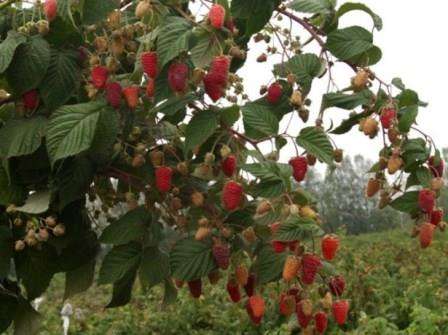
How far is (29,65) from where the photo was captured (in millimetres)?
1338

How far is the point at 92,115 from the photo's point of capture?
1.29 metres

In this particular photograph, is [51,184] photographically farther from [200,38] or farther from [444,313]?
[444,313]

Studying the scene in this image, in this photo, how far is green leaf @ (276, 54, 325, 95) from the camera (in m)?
1.35

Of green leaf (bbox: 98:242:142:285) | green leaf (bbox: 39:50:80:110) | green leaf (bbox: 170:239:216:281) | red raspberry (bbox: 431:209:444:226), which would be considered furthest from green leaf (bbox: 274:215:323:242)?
green leaf (bbox: 39:50:80:110)

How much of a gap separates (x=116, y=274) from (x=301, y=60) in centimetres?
57

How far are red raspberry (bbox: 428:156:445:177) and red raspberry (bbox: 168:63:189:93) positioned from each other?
481 mm

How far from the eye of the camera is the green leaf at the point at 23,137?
1.34 m

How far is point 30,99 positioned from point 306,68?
21.5 inches

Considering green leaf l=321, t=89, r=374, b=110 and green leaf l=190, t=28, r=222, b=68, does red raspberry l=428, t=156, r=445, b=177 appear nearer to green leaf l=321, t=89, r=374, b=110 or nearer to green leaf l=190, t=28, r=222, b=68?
green leaf l=321, t=89, r=374, b=110

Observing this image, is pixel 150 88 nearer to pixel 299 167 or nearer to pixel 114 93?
pixel 114 93

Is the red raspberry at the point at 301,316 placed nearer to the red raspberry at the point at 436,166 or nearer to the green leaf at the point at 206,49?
the red raspberry at the point at 436,166

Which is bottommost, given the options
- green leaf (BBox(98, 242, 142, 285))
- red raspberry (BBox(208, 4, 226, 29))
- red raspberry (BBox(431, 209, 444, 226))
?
green leaf (BBox(98, 242, 142, 285))

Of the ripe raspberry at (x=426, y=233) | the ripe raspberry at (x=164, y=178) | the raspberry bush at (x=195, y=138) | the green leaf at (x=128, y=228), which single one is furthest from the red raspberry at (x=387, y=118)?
the green leaf at (x=128, y=228)

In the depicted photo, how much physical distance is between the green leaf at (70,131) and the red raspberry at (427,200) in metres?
0.60
